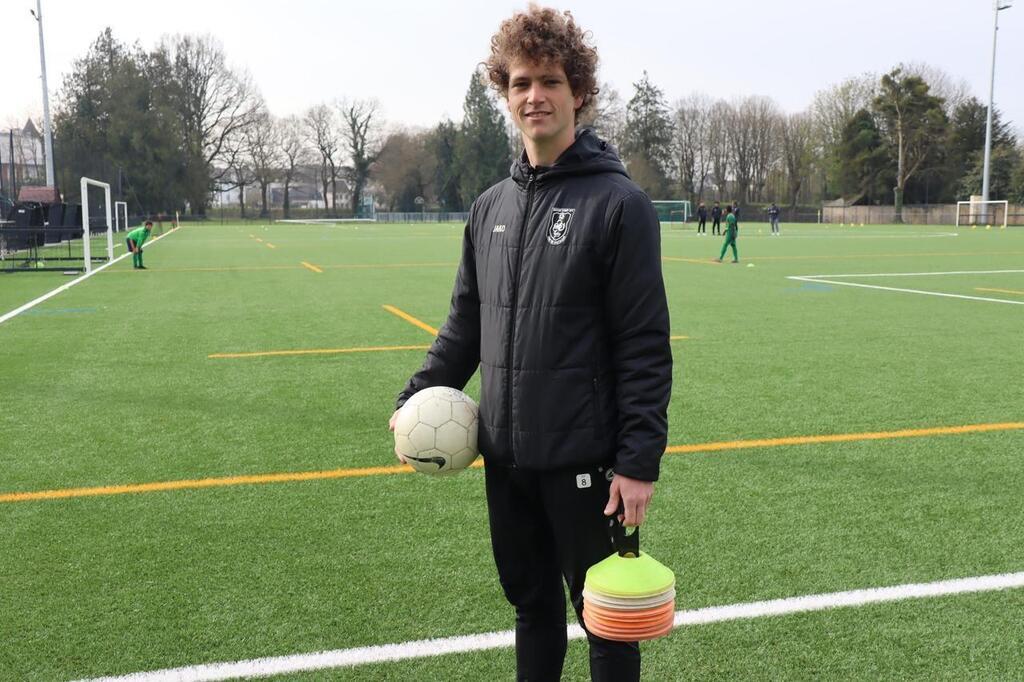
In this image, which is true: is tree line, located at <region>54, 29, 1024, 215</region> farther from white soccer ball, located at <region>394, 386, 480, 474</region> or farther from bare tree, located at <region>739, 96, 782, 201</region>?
white soccer ball, located at <region>394, 386, 480, 474</region>

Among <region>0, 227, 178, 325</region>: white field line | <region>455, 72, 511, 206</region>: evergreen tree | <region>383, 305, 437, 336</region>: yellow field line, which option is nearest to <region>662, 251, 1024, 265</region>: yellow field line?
<region>383, 305, 437, 336</region>: yellow field line

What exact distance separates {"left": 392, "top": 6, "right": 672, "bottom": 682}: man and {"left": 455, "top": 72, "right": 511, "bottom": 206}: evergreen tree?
94.1 m

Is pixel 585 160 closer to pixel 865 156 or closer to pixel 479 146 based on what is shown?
pixel 865 156

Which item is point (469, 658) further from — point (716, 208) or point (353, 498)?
point (716, 208)

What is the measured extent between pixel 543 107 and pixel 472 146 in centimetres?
9605

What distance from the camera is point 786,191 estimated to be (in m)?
91.8

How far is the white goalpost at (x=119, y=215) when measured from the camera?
4150 centimetres

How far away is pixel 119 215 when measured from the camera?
146 ft

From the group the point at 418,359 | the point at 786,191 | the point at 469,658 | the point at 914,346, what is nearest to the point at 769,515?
the point at 469,658

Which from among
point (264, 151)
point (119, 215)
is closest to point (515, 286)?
point (119, 215)

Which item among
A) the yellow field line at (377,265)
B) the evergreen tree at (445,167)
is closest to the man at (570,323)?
the yellow field line at (377,265)

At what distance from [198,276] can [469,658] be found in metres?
17.9

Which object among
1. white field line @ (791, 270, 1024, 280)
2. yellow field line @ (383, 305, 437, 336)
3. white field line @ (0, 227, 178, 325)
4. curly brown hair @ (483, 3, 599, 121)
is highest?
curly brown hair @ (483, 3, 599, 121)

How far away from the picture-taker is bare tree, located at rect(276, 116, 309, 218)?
Answer: 286 feet
